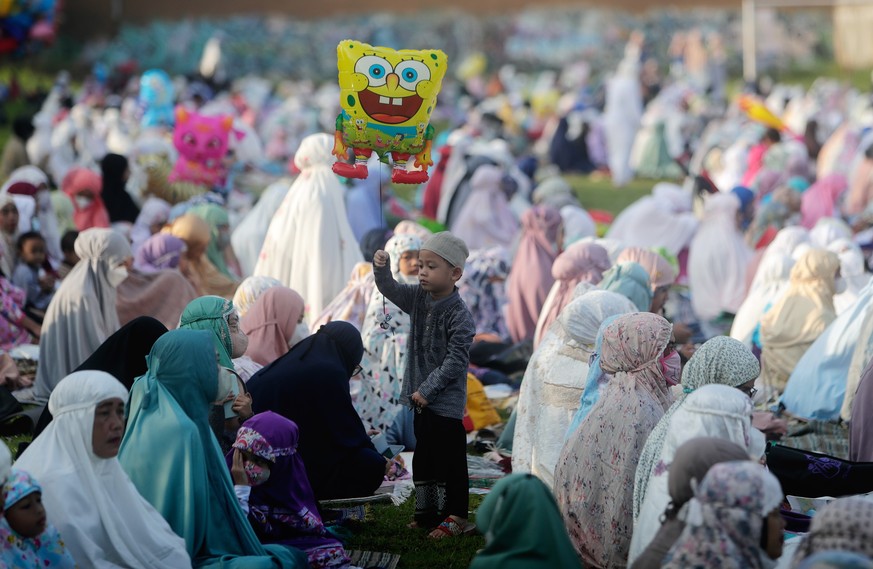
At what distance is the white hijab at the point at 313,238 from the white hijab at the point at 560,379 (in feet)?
8.92

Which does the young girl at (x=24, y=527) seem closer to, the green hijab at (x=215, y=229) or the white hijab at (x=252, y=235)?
the green hijab at (x=215, y=229)

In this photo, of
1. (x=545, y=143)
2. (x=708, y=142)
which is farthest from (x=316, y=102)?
(x=708, y=142)

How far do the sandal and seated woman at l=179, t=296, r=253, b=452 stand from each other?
0.88m

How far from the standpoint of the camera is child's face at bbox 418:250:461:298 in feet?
17.4

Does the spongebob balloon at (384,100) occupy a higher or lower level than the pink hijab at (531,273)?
higher

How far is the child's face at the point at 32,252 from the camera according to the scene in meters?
9.09

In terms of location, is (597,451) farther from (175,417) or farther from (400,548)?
(175,417)

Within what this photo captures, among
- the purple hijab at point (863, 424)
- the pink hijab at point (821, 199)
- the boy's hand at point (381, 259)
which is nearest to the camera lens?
the boy's hand at point (381, 259)

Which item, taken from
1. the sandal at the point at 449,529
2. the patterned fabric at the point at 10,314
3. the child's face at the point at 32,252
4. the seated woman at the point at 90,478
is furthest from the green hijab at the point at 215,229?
the seated woman at the point at 90,478

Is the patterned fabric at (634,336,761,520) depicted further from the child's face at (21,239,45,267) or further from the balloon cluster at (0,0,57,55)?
the balloon cluster at (0,0,57,55)

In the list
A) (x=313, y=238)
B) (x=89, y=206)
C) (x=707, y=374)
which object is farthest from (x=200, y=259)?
(x=707, y=374)

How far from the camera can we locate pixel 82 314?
7426 mm

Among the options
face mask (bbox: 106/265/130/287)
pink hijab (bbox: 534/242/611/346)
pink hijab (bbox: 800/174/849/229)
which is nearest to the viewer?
face mask (bbox: 106/265/130/287)

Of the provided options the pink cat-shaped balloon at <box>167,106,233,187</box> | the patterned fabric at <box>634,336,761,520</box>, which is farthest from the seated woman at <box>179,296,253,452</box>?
the pink cat-shaped balloon at <box>167,106,233,187</box>
